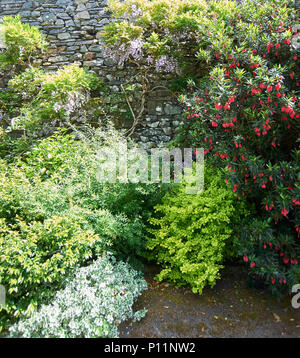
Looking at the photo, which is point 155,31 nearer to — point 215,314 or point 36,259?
point 36,259

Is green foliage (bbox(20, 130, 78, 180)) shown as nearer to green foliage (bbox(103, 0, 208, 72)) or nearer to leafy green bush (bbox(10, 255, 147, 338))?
leafy green bush (bbox(10, 255, 147, 338))

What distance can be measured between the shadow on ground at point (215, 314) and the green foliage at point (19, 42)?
14.5 ft

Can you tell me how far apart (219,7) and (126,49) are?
150 centimetres

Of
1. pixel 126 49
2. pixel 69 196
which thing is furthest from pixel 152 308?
pixel 126 49

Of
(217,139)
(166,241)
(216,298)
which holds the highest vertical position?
(217,139)

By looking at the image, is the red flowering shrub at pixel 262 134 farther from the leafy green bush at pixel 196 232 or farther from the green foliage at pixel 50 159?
the green foliage at pixel 50 159

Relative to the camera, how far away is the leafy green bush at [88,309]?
217 centimetres

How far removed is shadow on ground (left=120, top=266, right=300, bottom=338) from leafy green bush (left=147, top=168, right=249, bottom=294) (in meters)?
0.15

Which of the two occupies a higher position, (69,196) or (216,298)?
(69,196)

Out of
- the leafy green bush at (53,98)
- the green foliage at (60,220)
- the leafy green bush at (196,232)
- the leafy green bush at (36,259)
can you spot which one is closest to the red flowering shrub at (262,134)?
the leafy green bush at (196,232)

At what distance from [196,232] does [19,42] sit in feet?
14.3

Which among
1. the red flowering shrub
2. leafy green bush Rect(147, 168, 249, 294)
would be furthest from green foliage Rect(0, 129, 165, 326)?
the red flowering shrub
